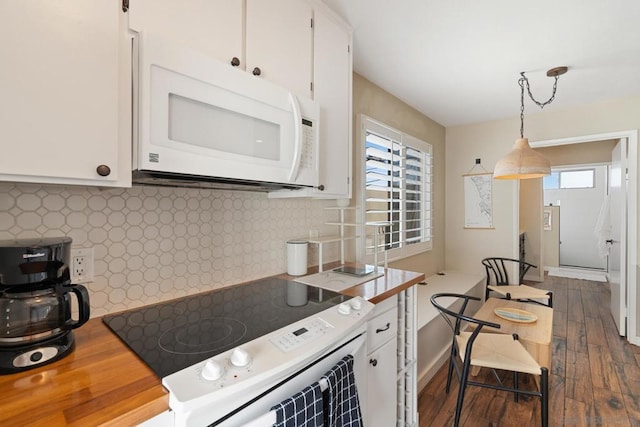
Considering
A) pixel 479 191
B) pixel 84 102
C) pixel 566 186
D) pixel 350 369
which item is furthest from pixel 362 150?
pixel 566 186

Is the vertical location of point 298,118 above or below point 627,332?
above

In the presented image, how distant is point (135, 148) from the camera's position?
3.02 ft

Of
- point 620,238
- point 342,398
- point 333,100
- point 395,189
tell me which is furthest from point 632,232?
point 342,398

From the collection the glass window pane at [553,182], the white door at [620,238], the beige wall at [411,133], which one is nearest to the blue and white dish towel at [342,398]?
the beige wall at [411,133]

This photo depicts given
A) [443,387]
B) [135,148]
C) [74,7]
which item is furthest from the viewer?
[443,387]

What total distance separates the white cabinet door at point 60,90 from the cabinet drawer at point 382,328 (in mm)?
1179

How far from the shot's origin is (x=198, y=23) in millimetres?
1063

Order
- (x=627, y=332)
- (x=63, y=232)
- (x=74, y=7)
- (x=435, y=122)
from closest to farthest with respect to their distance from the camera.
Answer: (x=74, y=7) < (x=63, y=232) < (x=627, y=332) < (x=435, y=122)

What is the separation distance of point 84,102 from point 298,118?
29.1 inches

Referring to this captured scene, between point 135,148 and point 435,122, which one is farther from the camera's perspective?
point 435,122

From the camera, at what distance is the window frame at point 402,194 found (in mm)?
2500

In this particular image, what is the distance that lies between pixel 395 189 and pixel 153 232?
2.19 m

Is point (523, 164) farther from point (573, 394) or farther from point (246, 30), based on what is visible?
point (246, 30)

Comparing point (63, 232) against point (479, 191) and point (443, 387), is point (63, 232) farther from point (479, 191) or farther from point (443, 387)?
point (479, 191)
